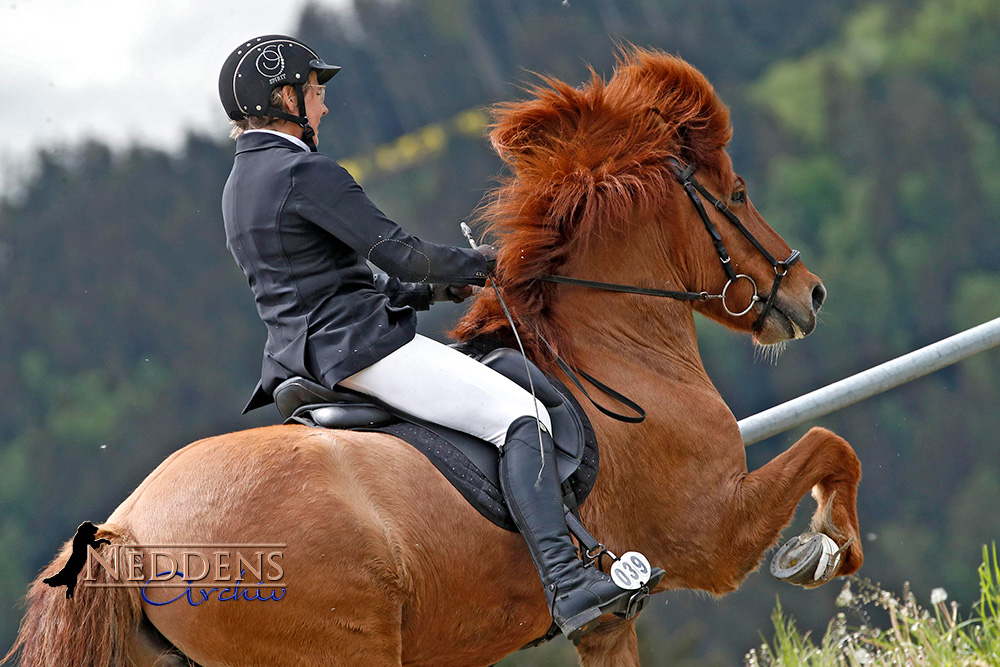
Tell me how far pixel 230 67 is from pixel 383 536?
1837 millimetres

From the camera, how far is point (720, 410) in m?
4.74

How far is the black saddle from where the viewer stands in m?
3.89

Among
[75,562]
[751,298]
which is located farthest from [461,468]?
[751,298]

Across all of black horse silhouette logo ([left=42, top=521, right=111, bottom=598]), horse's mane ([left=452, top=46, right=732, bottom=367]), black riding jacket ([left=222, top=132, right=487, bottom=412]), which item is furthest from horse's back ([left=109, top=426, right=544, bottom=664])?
horse's mane ([left=452, top=46, right=732, bottom=367])

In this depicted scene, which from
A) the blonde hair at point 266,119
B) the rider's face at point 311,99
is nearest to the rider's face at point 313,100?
the rider's face at point 311,99

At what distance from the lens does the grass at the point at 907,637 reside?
17.2 ft

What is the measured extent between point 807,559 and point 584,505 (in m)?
1.05

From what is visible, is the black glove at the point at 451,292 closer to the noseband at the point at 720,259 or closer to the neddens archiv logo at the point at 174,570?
the noseband at the point at 720,259

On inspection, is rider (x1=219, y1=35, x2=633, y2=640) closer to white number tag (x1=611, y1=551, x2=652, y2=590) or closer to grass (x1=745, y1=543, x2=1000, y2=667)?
white number tag (x1=611, y1=551, x2=652, y2=590)

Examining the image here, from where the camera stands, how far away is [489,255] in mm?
4445

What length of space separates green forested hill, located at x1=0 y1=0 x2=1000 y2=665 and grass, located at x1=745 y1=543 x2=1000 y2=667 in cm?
1638

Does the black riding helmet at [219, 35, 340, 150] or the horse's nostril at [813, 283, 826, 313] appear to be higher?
the black riding helmet at [219, 35, 340, 150]

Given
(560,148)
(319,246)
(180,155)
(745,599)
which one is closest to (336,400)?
(319,246)

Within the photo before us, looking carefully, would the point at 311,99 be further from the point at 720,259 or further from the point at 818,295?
the point at 818,295
